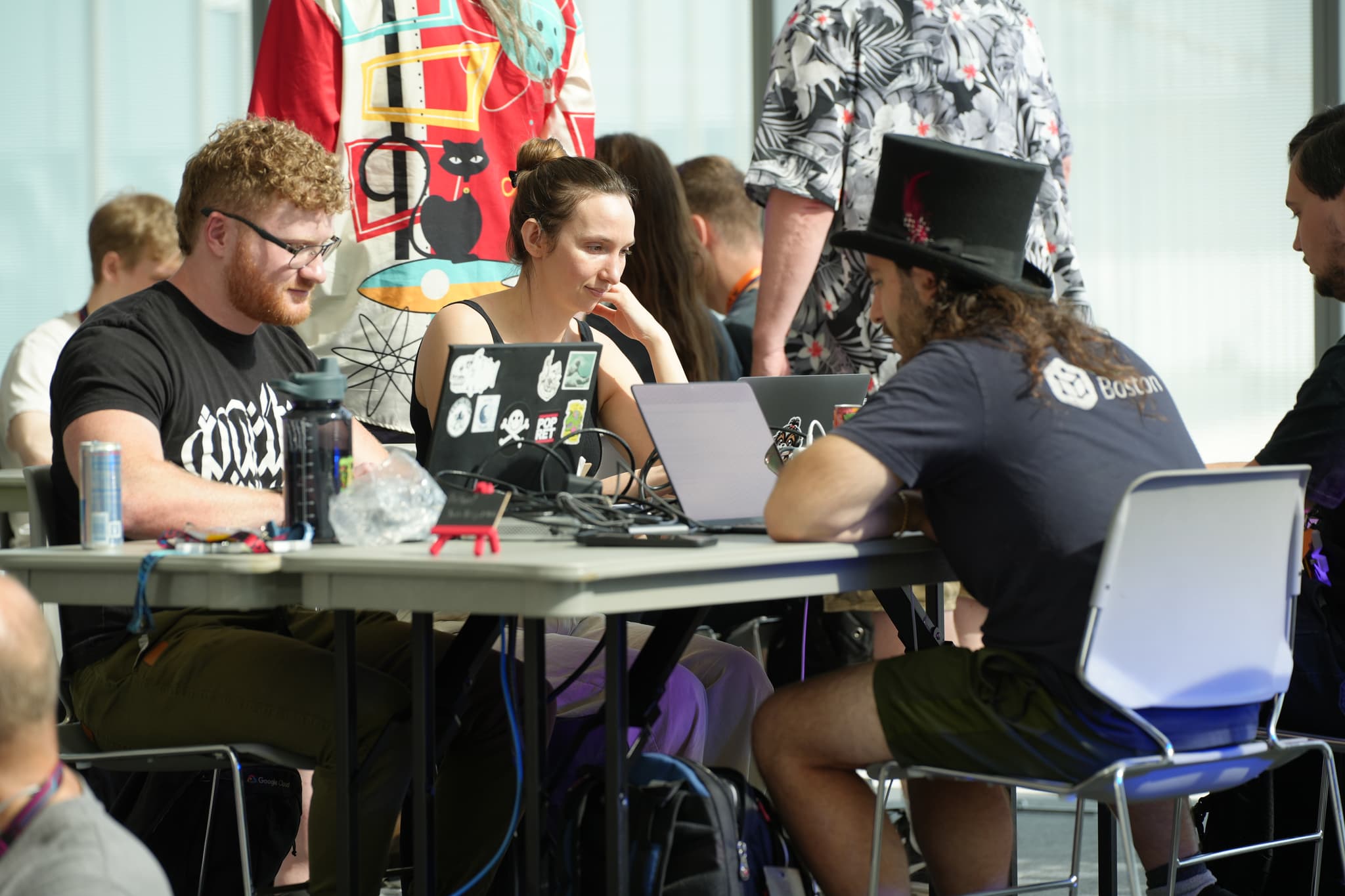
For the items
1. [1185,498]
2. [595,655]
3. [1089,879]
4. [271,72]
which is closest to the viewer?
[1185,498]

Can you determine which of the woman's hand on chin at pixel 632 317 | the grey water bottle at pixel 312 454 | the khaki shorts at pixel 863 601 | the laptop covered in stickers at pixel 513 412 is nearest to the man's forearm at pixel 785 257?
the woman's hand on chin at pixel 632 317

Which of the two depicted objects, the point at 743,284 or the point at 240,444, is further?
the point at 743,284

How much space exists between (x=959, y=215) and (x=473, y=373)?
2.28ft

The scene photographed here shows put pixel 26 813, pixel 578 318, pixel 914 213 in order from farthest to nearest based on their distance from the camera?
pixel 578 318 → pixel 914 213 → pixel 26 813

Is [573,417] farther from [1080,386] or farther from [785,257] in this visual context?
[785,257]

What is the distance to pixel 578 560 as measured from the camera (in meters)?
1.64

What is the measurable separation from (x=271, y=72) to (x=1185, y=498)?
Answer: 2209 mm

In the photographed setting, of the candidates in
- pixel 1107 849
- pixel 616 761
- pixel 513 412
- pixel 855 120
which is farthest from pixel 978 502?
pixel 855 120

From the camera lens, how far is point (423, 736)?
6.21 ft

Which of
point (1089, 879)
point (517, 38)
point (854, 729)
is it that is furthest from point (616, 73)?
point (854, 729)

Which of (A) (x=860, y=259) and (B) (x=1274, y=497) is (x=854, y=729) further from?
(A) (x=860, y=259)

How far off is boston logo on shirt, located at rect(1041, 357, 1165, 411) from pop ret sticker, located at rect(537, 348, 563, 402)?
69cm

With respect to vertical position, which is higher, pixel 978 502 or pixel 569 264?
pixel 569 264

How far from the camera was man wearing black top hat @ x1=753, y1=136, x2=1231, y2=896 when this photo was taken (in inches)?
75.6
